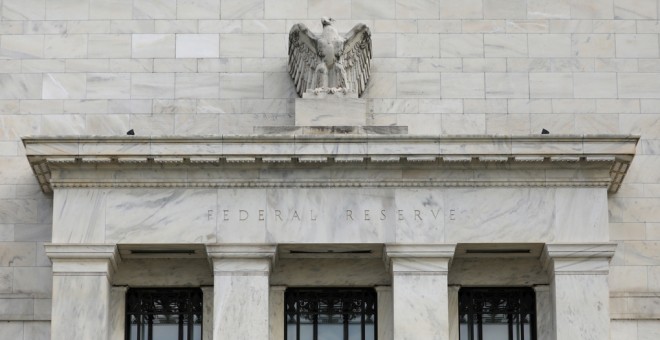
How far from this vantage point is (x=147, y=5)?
4409 cm

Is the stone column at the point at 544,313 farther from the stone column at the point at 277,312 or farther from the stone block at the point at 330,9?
the stone block at the point at 330,9

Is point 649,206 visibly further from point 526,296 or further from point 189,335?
point 189,335

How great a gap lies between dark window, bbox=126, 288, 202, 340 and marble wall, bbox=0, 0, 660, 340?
1.97 metres

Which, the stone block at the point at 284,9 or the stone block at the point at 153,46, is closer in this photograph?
the stone block at the point at 153,46

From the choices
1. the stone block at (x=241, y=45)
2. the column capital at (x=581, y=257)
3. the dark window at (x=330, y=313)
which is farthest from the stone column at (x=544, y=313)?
the stone block at (x=241, y=45)

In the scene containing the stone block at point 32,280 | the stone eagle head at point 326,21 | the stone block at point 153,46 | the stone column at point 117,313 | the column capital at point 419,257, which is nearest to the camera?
the column capital at point 419,257

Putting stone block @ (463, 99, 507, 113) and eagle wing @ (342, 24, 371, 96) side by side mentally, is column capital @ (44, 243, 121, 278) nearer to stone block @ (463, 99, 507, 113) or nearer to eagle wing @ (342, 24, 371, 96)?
eagle wing @ (342, 24, 371, 96)

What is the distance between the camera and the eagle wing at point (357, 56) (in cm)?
4253

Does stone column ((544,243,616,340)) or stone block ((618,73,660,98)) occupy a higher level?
stone block ((618,73,660,98))

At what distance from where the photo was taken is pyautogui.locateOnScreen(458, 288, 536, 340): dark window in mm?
41844

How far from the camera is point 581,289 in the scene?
1593 inches

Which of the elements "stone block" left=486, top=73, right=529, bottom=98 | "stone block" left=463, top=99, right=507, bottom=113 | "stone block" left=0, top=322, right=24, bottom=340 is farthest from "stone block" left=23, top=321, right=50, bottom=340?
"stone block" left=486, top=73, right=529, bottom=98

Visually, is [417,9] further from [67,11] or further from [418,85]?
[67,11]

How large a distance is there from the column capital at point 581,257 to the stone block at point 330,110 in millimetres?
4904
